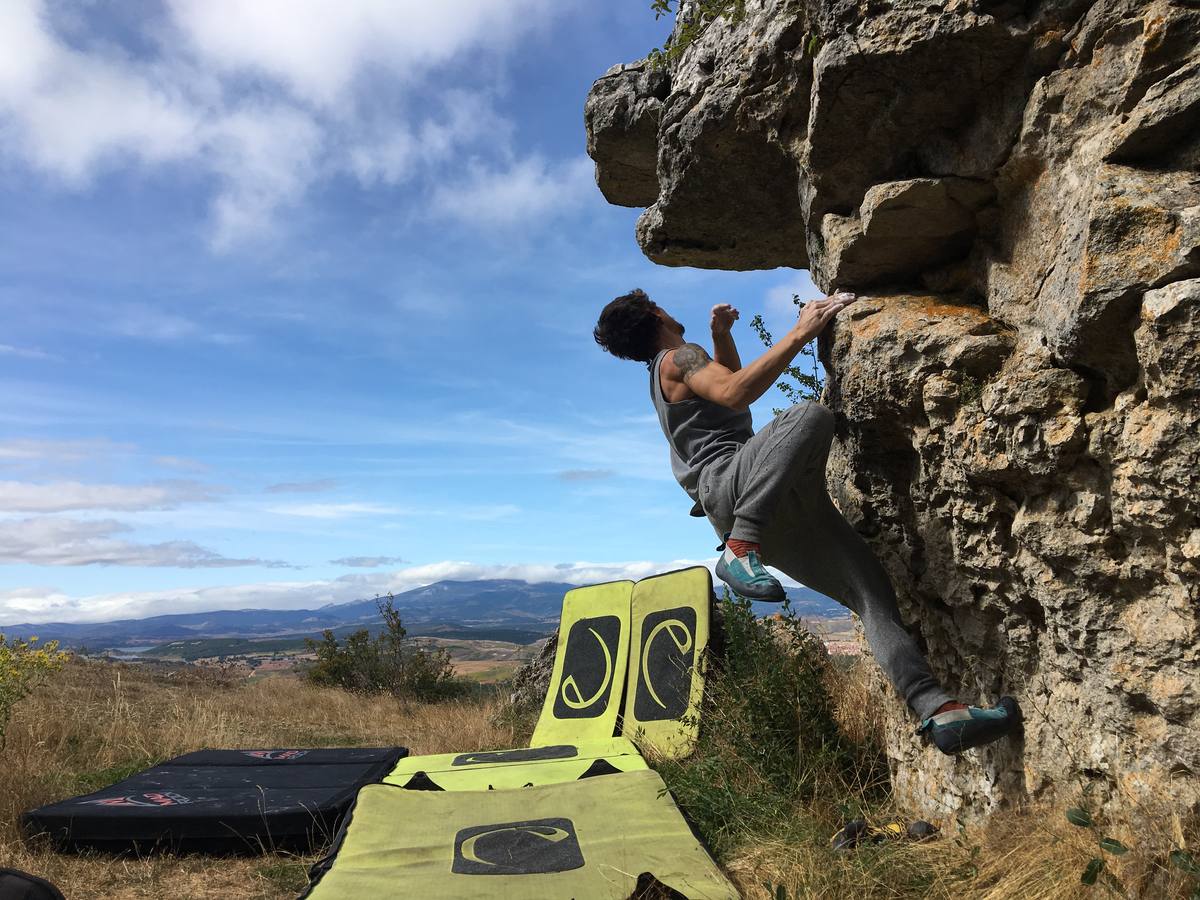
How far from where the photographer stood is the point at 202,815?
162 inches

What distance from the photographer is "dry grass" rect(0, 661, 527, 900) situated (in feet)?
12.5

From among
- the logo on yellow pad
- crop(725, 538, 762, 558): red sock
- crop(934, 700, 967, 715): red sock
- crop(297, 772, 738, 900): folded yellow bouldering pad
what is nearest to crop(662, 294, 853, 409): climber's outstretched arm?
crop(725, 538, 762, 558): red sock

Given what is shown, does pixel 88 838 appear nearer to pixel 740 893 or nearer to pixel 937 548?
pixel 740 893

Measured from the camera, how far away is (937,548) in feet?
11.6

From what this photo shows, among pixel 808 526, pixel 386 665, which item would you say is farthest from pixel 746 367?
pixel 386 665

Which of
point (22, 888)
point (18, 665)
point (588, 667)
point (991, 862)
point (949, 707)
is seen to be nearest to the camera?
point (22, 888)

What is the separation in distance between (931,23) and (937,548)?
2.21m

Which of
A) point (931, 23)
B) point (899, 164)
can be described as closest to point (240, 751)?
point (899, 164)

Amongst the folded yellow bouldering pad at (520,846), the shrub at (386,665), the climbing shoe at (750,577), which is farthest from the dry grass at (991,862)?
the shrub at (386,665)

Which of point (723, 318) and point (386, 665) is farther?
point (386, 665)

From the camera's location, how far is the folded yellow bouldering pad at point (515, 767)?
4.81 meters

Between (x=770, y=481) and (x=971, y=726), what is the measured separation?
119cm

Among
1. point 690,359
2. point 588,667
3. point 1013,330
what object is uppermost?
point 690,359

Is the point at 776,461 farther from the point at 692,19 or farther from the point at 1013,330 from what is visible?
the point at 692,19
